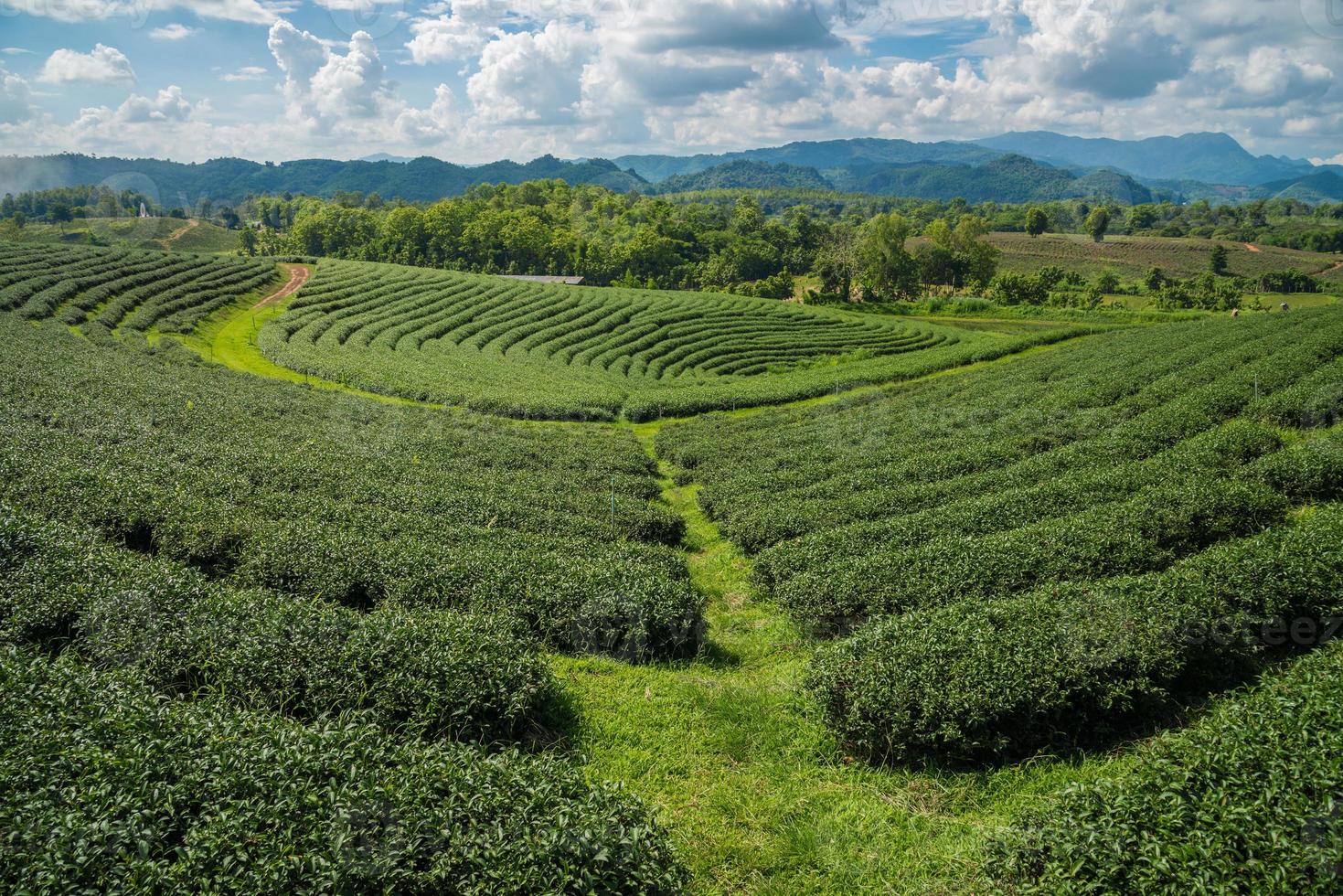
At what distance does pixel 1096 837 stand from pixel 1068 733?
3.53 metres

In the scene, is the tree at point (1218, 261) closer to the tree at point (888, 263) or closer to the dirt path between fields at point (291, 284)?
the tree at point (888, 263)

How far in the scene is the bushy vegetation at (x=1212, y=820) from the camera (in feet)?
19.9

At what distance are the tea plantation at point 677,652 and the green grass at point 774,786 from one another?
54mm

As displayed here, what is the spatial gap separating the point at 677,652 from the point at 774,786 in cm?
425

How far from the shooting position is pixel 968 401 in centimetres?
3519

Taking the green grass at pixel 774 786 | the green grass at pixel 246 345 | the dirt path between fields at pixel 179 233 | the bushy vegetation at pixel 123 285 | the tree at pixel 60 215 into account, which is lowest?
the green grass at pixel 774 786

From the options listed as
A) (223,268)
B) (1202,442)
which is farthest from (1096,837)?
(223,268)

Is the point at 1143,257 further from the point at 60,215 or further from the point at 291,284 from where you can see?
A: the point at 60,215

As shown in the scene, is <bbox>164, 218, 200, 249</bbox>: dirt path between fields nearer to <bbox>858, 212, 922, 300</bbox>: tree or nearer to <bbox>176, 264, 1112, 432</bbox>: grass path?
<bbox>176, 264, 1112, 432</bbox>: grass path

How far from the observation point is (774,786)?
31.5 ft

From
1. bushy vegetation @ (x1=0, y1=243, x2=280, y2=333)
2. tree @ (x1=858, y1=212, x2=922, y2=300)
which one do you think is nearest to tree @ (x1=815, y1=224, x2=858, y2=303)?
tree @ (x1=858, y1=212, x2=922, y2=300)

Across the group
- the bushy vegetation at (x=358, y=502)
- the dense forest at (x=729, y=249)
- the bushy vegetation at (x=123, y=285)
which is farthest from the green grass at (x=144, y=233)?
the bushy vegetation at (x=358, y=502)

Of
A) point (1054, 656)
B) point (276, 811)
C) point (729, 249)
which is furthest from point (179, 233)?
point (1054, 656)

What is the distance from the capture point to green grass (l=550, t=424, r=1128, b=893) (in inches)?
315
